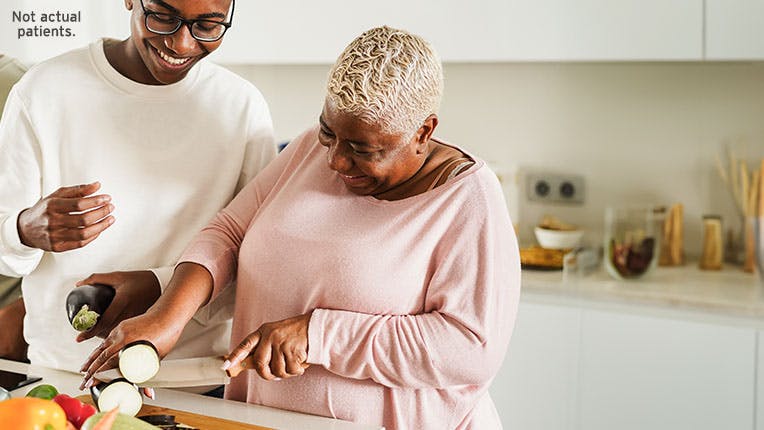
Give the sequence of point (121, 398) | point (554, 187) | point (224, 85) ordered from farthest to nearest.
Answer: point (554, 187) → point (224, 85) → point (121, 398)

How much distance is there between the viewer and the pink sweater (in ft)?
4.00

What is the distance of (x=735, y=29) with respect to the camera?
2.29 meters

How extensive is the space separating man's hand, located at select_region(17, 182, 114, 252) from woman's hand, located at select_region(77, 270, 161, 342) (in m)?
0.07

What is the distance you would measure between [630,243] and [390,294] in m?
1.40

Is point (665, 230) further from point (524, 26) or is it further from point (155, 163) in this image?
point (155, 163)

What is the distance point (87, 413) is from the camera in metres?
1.07

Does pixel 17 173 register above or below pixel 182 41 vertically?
below

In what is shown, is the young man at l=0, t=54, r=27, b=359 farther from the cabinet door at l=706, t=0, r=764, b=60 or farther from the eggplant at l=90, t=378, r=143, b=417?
the cabinet door at l=706, t=0, r=764, b=60

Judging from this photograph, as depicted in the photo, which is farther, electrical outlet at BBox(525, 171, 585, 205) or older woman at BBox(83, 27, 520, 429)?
electrical outlet at BBox(525, 171, 585, 205)

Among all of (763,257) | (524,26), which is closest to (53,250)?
(524,26)

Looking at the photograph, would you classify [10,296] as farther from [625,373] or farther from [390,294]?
[625,373]

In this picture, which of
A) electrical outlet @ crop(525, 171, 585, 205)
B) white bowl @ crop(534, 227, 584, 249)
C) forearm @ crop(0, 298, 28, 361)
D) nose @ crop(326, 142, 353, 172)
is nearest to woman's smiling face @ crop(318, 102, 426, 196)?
nose @ crop(326, 142, 353, 172)

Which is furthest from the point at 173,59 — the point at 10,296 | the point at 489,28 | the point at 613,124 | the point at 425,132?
the point at 613,124

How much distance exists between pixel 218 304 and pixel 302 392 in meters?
0.29
